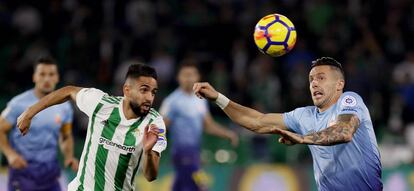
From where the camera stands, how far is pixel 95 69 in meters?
17.0

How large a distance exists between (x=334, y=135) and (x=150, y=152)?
1463mm

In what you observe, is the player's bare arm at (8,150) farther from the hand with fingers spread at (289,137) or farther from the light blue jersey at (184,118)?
the hand with fingers spread at (289,137)

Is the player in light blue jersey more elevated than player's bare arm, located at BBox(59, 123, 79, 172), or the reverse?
the player in light blue jersey

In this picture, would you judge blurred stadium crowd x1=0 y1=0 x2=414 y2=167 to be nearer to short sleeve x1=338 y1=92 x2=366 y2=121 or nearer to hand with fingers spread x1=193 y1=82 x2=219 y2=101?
hand with fingers spread x1=193 y1=82 x2=219 y2=101

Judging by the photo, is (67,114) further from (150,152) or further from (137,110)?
(150,152)

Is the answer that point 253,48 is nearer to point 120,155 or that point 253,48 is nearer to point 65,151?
point 65,151

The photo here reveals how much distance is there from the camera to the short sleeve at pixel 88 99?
7793 millimetres

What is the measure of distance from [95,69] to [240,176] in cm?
437

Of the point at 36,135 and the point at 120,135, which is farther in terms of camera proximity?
the point at 36,135

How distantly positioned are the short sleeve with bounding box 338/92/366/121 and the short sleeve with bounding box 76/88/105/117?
2.14 metres

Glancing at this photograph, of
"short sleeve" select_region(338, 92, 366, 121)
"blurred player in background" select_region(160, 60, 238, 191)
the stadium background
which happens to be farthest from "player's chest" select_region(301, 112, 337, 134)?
the stadium background

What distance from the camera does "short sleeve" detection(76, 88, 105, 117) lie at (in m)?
7.79

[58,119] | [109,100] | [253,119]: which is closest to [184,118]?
[58,119]

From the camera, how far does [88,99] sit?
7844 millimetres
